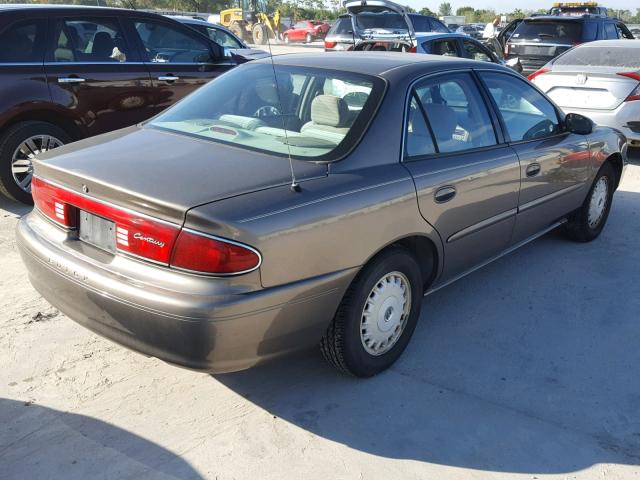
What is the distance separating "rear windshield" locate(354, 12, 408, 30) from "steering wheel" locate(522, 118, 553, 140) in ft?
28.4

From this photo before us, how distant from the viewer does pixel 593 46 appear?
873 cm

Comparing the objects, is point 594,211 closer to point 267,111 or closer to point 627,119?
point 627,119

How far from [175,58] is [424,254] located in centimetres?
440

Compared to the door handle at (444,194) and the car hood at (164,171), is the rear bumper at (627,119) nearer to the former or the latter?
the door handle at (444,194)

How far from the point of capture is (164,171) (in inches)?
110

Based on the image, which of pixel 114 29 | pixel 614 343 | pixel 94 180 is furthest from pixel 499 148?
pixel 114 29

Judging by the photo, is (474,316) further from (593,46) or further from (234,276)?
(593,46)

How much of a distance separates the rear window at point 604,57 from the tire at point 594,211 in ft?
11.0

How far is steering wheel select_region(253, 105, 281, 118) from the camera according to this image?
11.4ft

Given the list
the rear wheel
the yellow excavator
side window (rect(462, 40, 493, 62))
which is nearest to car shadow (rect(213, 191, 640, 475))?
the yellow excavator

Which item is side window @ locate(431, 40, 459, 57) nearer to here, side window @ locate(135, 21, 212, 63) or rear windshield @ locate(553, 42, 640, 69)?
rear windshield @ locate(553, 42, 640, 69)

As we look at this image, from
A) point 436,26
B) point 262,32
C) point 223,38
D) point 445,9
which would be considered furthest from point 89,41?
point 445,9

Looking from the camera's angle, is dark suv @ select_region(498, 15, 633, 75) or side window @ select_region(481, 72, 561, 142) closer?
side window @ select_region(481, 72, 561, 142)

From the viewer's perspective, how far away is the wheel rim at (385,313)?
310 centimetres
